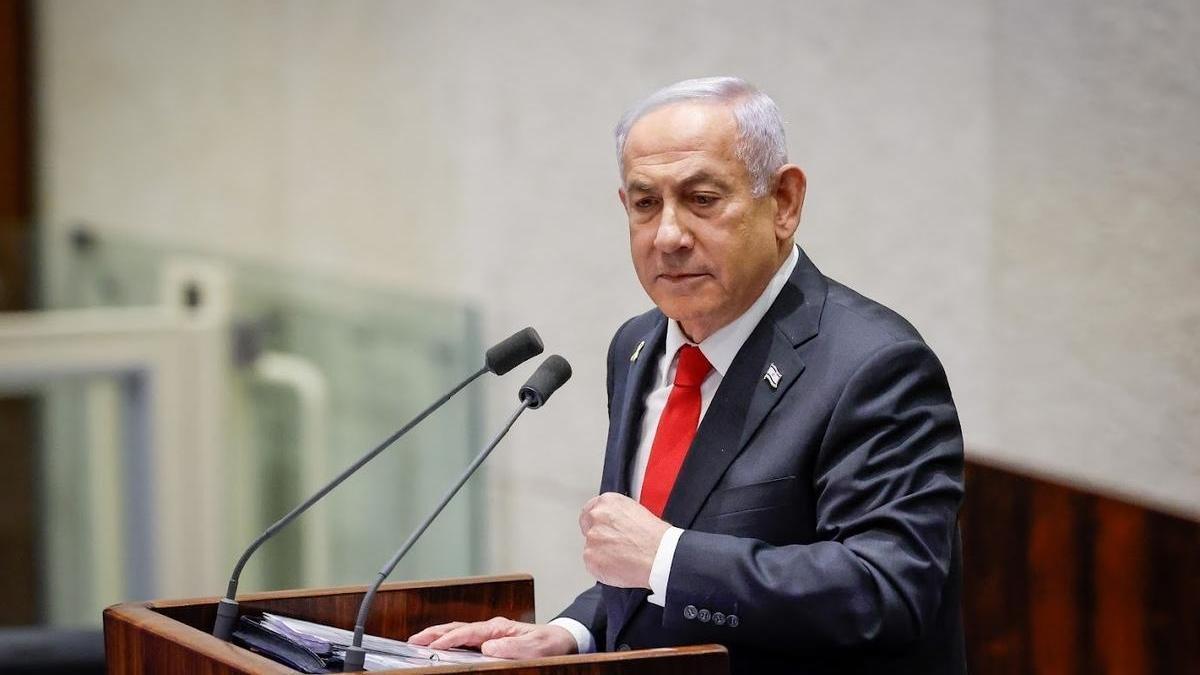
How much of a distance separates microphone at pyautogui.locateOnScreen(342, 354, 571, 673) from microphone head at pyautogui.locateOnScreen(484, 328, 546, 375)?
0.02 m

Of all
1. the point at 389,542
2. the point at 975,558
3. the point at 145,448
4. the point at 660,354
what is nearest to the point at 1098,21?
the point at 975,558

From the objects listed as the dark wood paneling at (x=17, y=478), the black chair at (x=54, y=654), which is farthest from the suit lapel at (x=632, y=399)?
the dark wood paneling at (x=17, y=478)

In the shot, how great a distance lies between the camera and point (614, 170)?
3803mm

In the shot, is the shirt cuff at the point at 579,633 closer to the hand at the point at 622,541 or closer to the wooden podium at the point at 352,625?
the wooden podium at the point at 352,625

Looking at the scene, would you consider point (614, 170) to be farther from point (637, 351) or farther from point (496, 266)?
point (637, 351)

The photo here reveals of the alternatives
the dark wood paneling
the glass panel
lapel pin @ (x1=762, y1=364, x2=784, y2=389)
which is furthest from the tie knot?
the dark wood paneling

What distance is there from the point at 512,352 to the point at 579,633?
328 mm

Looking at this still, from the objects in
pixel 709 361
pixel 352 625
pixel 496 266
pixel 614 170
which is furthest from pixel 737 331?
pixel 496 266

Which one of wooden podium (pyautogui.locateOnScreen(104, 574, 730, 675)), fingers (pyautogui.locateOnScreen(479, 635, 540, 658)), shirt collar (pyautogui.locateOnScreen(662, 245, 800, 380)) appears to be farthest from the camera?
shirt collar (pyautogui.locateOnScreen(662, 245, 800, 380))

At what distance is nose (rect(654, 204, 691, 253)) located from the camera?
1.72 m

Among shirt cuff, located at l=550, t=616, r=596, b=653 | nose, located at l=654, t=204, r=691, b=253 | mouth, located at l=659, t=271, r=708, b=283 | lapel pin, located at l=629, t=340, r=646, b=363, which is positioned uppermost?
nose, located at l=654, t=204, r=691, b=253

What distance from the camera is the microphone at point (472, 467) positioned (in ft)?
4.78

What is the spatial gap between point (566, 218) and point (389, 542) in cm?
99

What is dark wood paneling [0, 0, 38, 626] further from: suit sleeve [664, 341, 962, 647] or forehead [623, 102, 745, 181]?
suit sleeve [664, 341, 962, 647]
